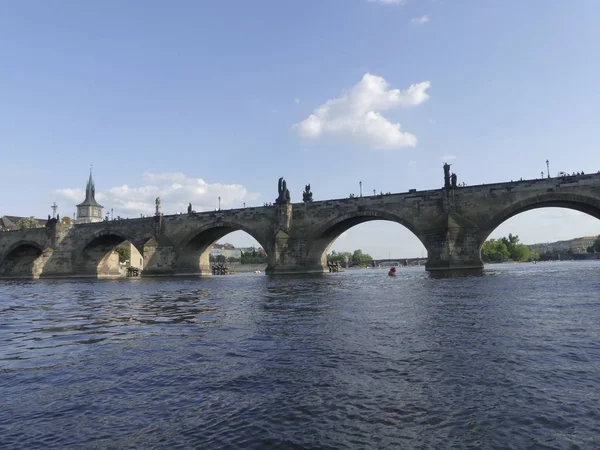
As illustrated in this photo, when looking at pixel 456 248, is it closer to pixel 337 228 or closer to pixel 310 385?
pixel 337 228

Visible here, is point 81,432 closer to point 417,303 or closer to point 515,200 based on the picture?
point 417,303

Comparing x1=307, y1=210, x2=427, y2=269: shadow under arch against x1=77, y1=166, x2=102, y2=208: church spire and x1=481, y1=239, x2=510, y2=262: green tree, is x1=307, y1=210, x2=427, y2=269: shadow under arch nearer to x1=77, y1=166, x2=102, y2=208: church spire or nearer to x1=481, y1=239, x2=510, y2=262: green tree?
x1=481, y1=239, x2=510, y2=262: green tree

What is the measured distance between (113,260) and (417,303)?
71.6m

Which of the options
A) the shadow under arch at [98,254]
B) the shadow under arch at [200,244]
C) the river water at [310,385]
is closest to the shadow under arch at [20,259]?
the shadow under arch at [98,254]

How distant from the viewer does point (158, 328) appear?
1098 cm

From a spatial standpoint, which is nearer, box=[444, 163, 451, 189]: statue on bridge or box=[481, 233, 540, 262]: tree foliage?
box=[444, 163, 451, 189]: statue on bridge

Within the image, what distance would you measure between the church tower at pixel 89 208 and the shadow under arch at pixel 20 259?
6696cm

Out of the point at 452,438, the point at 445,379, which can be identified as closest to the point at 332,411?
the point at 452,438

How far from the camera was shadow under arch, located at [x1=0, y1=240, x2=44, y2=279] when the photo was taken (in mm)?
71688

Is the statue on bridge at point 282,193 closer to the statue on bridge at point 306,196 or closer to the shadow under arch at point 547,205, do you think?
the statue on bridge at point 306,196

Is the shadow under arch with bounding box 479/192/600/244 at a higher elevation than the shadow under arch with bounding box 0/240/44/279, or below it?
higher

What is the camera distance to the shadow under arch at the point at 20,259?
71688mm

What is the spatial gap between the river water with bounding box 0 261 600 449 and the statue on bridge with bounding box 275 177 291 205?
4016 centimetres

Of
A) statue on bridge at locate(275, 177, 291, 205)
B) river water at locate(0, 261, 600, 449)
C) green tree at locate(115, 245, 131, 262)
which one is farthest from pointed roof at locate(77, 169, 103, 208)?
river water at locate(0, 261, 600, 449)
